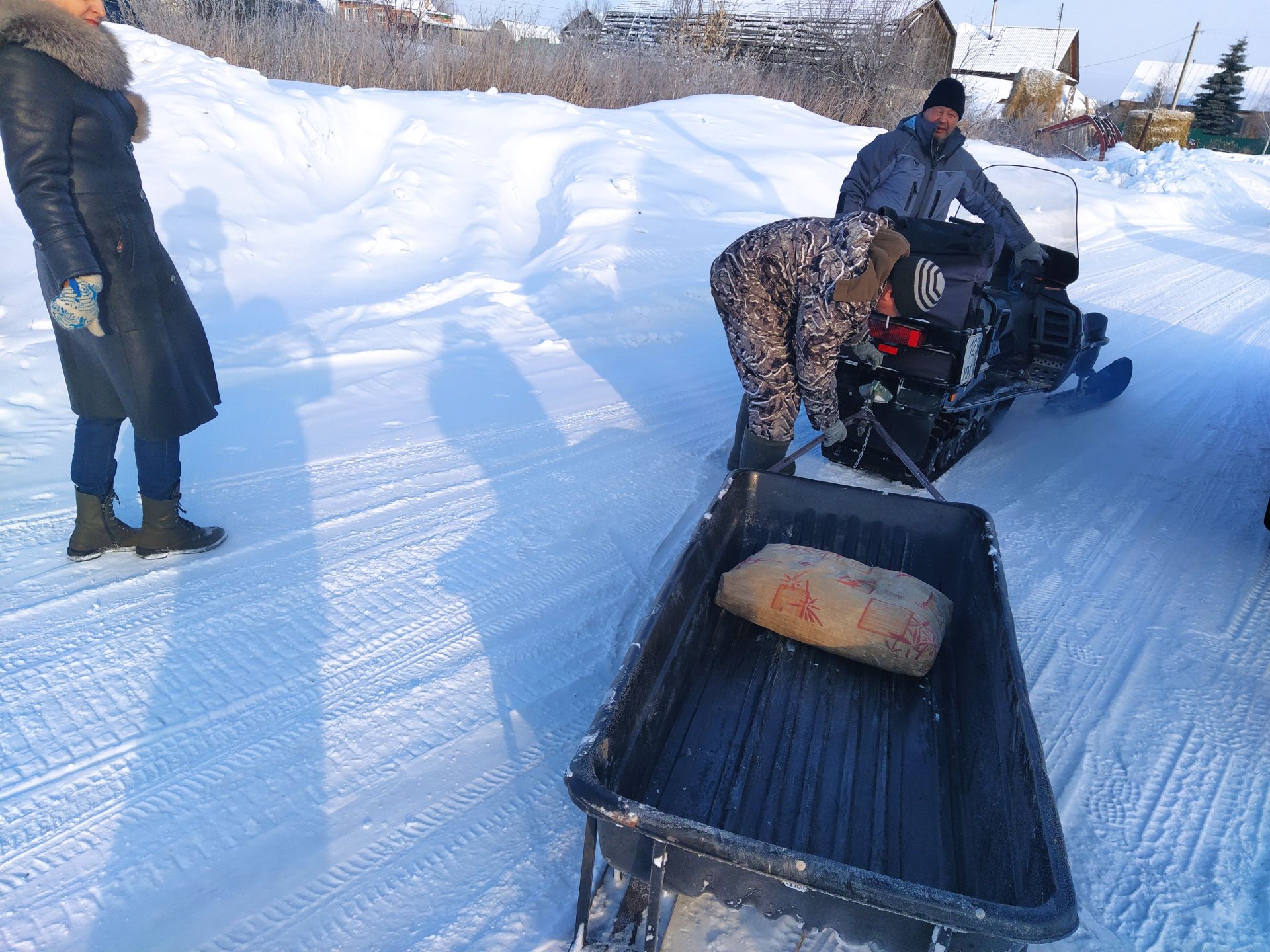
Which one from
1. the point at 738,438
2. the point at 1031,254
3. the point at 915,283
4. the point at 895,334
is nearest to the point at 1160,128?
the point at 1031,254

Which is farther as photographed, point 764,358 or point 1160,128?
point 1160,128

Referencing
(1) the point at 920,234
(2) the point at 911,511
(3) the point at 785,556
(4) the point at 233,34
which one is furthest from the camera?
(4) the point at 233,34

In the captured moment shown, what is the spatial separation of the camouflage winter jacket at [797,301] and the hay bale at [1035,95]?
27451mm

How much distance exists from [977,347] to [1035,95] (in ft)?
90.7

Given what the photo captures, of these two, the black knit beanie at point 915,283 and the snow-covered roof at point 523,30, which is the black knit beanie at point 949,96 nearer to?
the black knit beanie at point 915,283

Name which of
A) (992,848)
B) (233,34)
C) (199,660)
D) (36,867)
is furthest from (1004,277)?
(233,34)

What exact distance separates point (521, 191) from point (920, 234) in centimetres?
598

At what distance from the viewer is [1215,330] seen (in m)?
7.57

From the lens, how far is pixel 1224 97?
37.4m

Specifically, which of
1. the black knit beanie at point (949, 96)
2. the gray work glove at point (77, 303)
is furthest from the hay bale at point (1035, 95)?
the gray work glove at point (77, 303)

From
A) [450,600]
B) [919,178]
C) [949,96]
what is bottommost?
[450,600]

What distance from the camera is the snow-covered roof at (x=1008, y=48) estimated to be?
34.5 metres

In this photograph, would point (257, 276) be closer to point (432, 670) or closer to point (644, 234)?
point (644, 234)

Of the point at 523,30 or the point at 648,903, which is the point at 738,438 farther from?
the point at 523,30
